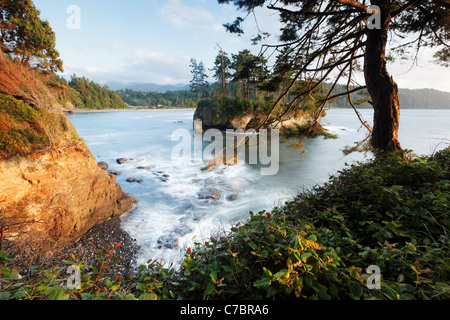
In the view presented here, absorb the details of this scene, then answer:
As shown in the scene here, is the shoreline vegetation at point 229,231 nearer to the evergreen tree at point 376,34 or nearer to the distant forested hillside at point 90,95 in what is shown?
the evergreen tree at point 376,34

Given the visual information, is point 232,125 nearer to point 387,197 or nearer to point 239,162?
point 239,162

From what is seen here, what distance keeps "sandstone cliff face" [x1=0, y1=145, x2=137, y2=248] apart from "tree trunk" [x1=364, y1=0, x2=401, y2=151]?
8268 mm

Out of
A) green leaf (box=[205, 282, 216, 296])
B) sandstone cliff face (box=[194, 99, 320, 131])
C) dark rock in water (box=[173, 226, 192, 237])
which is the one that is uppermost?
sandstone cliff face (box=[194, 99, 320, 131])

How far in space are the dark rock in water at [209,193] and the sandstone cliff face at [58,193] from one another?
13.3 feet

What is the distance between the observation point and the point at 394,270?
4.94 ft

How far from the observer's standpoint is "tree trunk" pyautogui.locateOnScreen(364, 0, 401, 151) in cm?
418

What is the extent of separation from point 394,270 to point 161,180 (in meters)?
Result: 12.1

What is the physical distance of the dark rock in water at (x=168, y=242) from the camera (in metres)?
6.26

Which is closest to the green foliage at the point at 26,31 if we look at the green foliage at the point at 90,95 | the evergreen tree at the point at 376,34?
the evergreen tree at the point at 376,34

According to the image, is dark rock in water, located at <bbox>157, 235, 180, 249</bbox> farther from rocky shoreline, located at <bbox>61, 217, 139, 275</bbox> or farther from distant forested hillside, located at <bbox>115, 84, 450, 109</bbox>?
distant forested hillside, located at <bbox>115, 84, 450, 109</bbox>

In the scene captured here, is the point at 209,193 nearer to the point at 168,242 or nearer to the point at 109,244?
the point at 168,242

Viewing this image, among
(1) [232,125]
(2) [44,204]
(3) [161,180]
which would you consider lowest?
(3) [161,180]

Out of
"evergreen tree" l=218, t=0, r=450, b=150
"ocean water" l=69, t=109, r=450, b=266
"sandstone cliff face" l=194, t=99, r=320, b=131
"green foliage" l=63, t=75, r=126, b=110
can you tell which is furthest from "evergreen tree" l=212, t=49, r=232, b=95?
"green foliage" l=63, t=75, r=126, b=110
